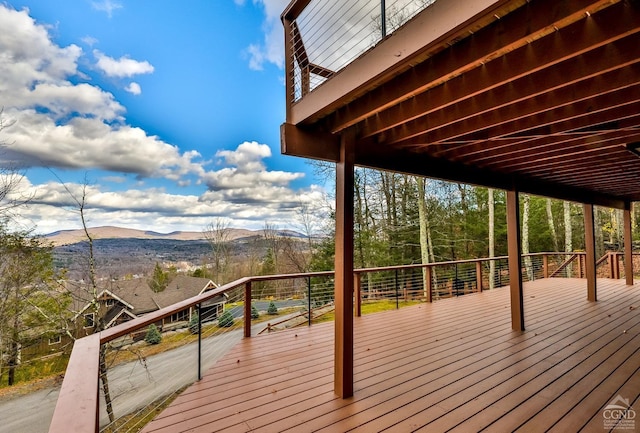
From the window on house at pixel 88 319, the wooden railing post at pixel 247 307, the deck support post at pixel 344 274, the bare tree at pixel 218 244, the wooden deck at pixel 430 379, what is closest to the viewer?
the wooden deck at pixel 430 379

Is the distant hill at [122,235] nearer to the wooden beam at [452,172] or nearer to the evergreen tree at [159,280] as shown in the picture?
the evergreen tree at [159,280]

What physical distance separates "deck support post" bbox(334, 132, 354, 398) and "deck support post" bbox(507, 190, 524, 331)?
319 cm

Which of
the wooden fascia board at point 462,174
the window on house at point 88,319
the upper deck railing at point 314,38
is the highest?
the upper deck railing at point 314,38

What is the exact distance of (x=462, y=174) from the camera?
4277 millimetres

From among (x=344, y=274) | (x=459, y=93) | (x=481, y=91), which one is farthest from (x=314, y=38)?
(x=344, y=274)

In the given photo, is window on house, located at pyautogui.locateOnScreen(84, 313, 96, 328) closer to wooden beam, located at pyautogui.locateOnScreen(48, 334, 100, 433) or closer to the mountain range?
the mountain range

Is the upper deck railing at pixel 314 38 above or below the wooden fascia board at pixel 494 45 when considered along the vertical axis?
above

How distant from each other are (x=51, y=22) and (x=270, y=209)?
13.0 m

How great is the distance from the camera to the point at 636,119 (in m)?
2.80

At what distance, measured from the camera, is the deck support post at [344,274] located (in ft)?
9.61

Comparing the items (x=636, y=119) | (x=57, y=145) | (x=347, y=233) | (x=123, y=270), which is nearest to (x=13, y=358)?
(x=123, y=270)

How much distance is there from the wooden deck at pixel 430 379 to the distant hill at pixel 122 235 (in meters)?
7.69

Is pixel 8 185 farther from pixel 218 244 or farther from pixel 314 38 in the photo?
pixel 314 38

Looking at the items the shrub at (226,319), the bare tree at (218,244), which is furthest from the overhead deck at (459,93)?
the bare tree at (218,244)
